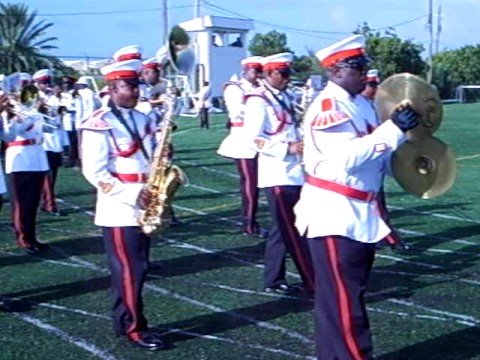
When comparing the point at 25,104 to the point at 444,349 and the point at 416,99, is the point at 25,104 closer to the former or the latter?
the point at 444,349

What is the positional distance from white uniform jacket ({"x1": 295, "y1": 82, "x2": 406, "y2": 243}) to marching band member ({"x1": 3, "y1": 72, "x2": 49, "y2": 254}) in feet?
17.1

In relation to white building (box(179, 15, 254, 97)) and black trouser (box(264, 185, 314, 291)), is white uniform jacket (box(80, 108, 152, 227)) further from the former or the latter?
white building (box(179, 15, 254, 97))

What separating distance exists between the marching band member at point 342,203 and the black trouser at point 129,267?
146 centimetres

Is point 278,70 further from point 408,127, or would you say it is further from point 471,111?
point 471,111

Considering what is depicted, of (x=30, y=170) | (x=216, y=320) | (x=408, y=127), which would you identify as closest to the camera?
(x=408, y=127)

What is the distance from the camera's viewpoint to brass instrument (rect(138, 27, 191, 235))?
644cm

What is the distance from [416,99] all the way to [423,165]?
1.22 feet

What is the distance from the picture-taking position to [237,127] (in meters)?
11.4

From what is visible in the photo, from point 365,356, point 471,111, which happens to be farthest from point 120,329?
point 471,111

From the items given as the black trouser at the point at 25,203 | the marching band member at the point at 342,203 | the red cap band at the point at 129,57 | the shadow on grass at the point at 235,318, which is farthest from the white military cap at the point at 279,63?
the black trouser at the point at 25,203

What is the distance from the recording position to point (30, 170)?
10141 millimetres

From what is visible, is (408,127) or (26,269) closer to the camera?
(408,127)

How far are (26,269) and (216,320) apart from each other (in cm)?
267

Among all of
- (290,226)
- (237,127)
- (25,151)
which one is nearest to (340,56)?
(290,226)
